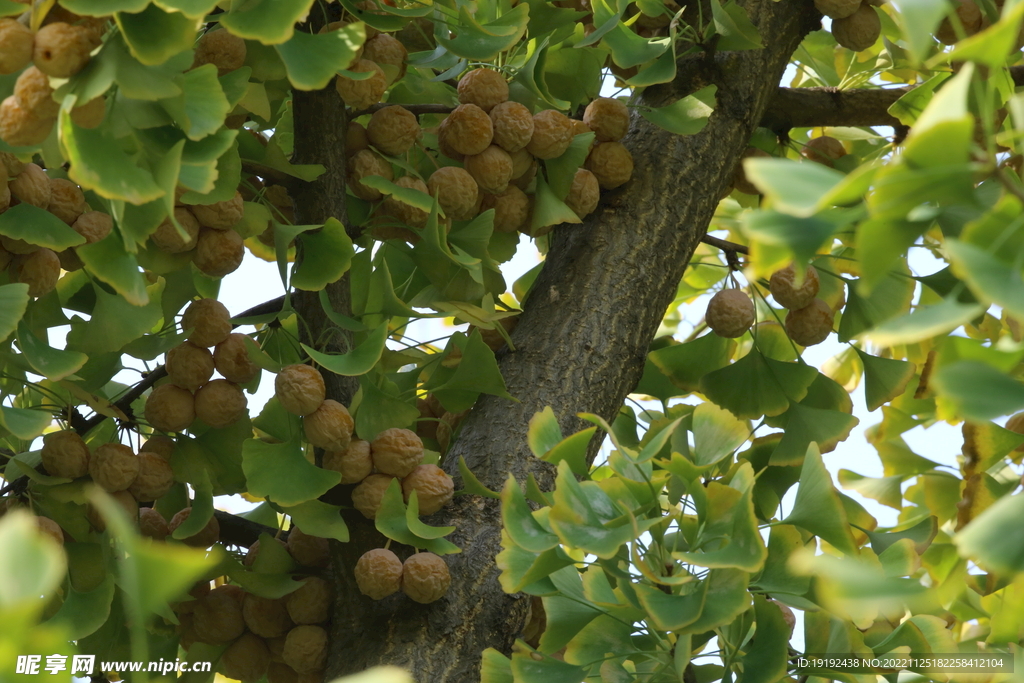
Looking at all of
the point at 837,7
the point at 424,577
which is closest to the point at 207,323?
the point at 424,577

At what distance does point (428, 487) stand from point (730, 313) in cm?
49

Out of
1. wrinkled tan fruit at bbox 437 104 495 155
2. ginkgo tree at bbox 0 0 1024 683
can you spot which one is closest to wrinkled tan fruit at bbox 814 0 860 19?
ginkgo tree at bbox 0 0 1024 683

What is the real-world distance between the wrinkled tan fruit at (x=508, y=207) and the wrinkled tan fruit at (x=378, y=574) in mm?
453

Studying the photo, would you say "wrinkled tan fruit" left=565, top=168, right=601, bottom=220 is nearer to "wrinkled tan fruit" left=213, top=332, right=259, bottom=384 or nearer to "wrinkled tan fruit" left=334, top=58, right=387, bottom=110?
"wrinkled tan fruit" left=334, top=58, right=387, bottom=110

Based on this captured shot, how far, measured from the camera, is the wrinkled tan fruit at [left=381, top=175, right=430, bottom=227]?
42.3 inches

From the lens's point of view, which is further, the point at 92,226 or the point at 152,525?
the point at 152,525

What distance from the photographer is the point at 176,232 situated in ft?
3.14

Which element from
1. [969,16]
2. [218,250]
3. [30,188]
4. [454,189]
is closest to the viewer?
[30,188]

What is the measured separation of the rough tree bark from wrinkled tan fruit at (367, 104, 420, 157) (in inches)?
1.8

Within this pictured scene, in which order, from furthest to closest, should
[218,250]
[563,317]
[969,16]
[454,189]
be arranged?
[969,16] → [563,317] → [454,189] → [218,250]

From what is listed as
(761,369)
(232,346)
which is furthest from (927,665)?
(232,346)

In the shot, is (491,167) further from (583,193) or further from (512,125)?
(583,193)

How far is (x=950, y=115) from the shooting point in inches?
16.2

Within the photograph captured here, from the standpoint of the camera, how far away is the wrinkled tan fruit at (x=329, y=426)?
96 cm
